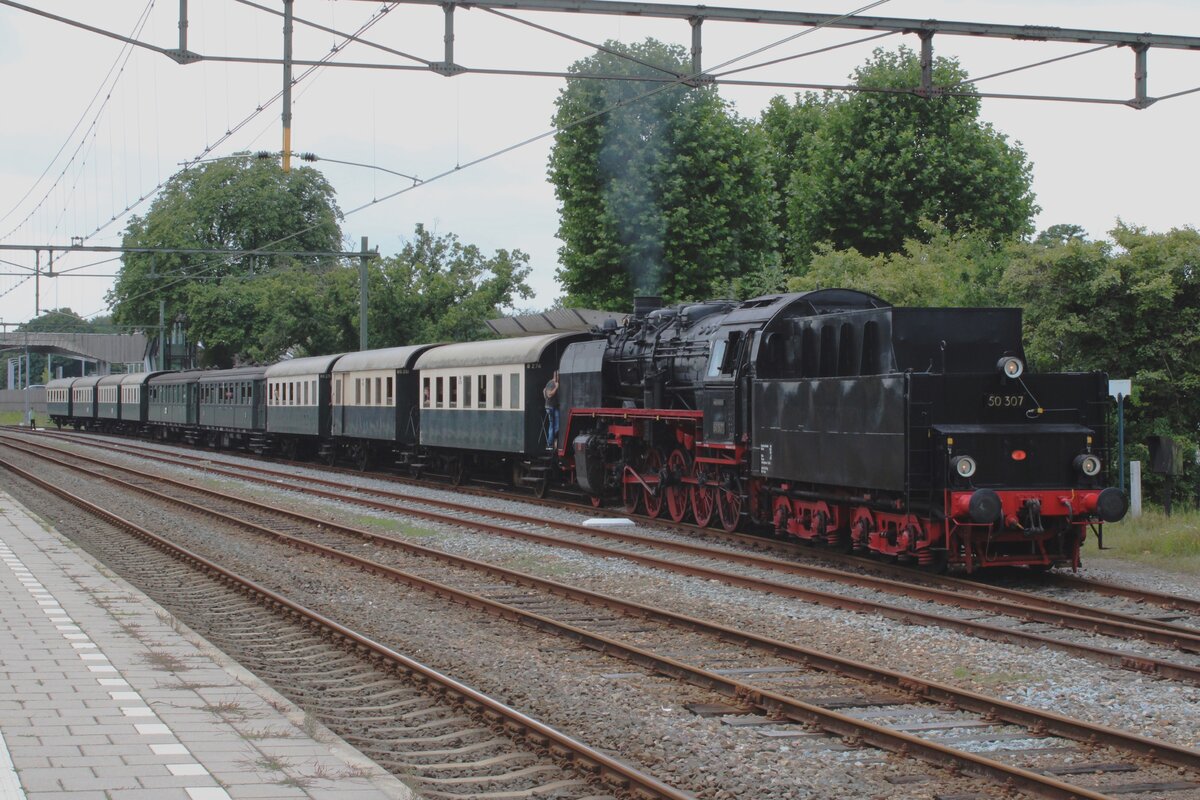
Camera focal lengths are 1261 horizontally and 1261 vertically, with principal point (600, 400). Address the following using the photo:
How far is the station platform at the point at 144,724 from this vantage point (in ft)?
18.2

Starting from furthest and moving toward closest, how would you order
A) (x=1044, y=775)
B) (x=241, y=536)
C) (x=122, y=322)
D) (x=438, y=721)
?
(x=122, y=322) < (x=241, y=536) < (x=438, y=721) < (x=1044, y=775)

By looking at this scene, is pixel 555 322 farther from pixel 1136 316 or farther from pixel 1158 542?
pixel 1158 542

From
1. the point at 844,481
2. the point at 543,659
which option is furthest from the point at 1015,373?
the point at 543,659

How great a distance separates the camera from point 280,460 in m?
40.0

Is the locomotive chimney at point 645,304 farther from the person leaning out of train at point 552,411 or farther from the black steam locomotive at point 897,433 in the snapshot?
the black steam locomotive at point 897,433

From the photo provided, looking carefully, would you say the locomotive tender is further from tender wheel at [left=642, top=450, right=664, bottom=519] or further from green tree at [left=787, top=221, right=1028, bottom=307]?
green tree at [left=787, top=221, right=1028, bottom=307]

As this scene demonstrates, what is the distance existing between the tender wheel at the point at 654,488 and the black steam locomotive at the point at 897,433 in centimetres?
128

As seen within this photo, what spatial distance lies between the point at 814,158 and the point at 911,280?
49.5 feet

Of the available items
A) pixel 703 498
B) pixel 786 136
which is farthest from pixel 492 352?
pixel 786 136

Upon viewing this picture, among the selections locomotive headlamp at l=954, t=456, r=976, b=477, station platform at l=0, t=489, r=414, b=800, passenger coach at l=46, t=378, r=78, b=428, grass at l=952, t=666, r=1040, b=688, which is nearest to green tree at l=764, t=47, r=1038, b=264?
locomotive headlamp at l=954, t=456, r=976, b=477

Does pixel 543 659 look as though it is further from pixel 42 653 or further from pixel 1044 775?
pixel 1044 775

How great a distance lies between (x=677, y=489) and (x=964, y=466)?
22.9 ft

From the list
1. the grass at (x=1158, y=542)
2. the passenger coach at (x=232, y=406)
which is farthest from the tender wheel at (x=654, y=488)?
the passenger coach at (x=232, y=406)

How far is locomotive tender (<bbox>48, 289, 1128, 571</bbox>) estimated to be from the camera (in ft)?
41.1
